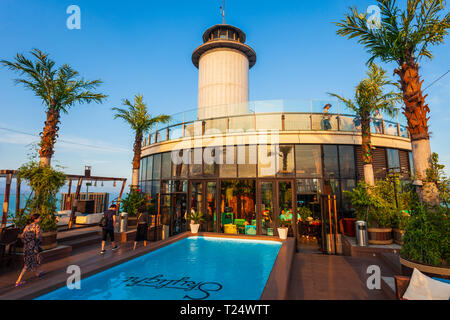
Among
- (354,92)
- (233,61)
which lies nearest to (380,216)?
(354,92)

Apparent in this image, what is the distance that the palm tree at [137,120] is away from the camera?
542 inches

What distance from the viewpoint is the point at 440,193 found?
5.50 metres

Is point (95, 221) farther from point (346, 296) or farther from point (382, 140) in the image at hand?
point (382, 140)

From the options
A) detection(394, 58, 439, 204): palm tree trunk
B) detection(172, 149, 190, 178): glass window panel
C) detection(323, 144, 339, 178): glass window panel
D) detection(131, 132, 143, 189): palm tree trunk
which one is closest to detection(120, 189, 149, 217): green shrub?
detection(131, 132, 143, 189): palm tree trunk

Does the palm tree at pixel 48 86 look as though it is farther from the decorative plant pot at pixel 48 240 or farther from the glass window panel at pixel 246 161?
the glass window panel at pixel 246 161

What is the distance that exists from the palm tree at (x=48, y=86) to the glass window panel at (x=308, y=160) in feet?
34.8

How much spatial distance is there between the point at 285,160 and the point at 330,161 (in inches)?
89.7

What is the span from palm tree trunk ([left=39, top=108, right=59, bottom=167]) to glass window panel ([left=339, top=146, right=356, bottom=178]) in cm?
1311

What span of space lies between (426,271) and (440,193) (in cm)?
233

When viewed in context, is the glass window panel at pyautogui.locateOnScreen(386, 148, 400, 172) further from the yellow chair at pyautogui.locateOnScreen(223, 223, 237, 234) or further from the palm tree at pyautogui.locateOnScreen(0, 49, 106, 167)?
the palm tree at pyautogui.locateOnScreen(0, 49, 106, 167)

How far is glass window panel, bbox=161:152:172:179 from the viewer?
14.2m

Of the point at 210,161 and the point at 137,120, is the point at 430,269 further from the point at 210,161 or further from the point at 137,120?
the point at 137,120

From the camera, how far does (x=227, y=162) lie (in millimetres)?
12406

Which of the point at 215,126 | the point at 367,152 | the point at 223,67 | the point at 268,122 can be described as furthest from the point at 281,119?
the point at 223,67
